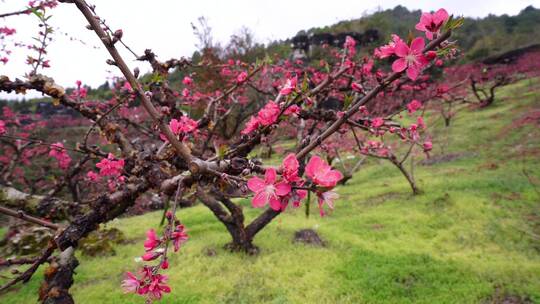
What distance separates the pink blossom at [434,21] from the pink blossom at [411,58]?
6 cm

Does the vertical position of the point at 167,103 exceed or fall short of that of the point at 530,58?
it exceeds it

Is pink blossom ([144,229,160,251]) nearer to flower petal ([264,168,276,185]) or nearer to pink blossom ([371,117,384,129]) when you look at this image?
flower petal ([264,168,276,185])

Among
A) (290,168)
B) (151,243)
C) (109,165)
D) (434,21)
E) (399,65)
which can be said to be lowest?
(151,243)

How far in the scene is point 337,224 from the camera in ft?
23.7

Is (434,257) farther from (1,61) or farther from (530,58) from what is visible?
(530,58)

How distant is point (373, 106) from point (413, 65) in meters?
18.1

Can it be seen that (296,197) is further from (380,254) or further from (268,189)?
(380,254)

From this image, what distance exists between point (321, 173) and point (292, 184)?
4.5 inches

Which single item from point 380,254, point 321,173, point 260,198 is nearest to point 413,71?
point 321,173

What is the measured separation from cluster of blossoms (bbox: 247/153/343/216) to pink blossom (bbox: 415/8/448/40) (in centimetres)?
73

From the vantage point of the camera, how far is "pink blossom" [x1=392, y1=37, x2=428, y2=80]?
1366 millimetres

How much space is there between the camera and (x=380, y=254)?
218 inches

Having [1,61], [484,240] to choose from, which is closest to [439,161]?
[484,240]

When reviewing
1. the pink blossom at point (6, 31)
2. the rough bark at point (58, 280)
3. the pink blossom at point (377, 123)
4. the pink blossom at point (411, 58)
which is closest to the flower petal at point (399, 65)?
the pink blossom at point (411, 58)
